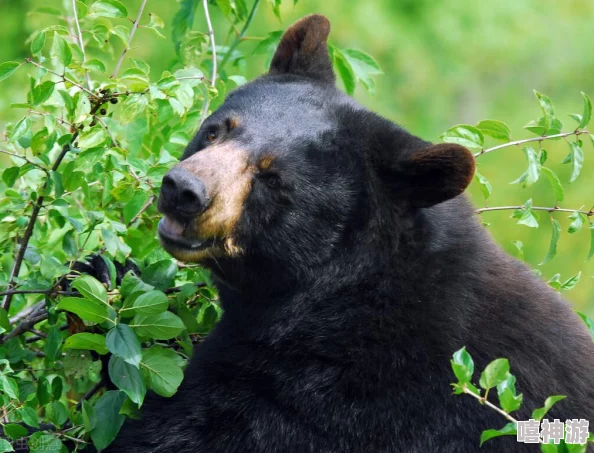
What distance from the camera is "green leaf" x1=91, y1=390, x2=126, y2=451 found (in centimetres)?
331

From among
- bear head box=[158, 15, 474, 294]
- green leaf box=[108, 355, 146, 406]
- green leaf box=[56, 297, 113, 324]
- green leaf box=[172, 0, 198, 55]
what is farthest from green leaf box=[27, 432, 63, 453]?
green leaf box=[172, 0, 198, 55]

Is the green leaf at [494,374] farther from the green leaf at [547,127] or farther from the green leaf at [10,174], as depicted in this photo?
the green leaf at [10,174]

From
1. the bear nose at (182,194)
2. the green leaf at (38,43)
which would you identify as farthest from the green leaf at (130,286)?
the green leaf at (38,43)

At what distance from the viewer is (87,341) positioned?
10.7 feet

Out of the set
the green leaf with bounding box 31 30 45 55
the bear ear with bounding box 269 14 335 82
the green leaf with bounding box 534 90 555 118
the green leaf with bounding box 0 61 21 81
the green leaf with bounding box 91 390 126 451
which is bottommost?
the green leaf with bounding box 91 390 126 451

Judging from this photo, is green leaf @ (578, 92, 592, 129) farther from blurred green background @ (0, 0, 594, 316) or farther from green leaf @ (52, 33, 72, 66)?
blurred green background @ (0, 0, 594, 316)

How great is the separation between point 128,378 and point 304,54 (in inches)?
70.7

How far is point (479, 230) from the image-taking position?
3854 millimetres

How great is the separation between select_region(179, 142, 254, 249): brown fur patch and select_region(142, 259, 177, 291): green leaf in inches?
10.3

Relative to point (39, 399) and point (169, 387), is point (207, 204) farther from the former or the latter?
point (39, 399)

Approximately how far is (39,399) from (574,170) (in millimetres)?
2327

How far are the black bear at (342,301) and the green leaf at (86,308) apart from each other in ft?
1.36

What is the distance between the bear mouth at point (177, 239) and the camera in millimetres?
3529

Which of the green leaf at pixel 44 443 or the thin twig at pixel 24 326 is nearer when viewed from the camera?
the green leaf at pixel 44 443
